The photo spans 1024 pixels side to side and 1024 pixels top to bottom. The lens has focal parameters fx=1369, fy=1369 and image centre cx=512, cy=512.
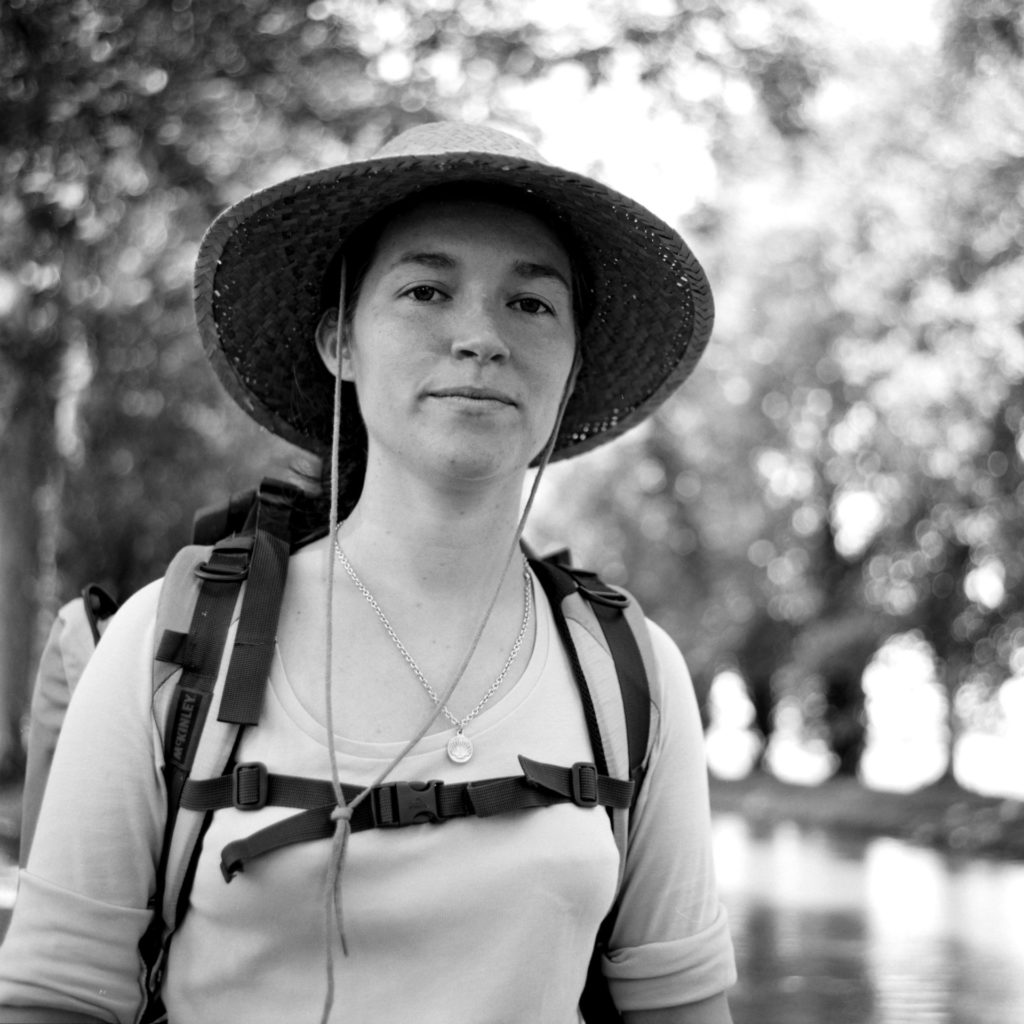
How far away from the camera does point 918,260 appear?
13375 millimetres

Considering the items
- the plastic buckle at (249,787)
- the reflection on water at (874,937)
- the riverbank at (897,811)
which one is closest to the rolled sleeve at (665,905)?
the plastic buckle at (249,787)

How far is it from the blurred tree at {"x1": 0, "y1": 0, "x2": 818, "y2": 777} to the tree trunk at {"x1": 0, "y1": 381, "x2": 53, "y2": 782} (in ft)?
0.06

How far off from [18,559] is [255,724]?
34.4ft

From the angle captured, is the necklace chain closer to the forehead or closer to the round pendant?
the round pendant

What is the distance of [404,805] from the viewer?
1.84 m

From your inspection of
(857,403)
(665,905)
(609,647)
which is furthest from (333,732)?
(857,403)

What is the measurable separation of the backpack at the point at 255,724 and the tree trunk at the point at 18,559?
31.6 ft

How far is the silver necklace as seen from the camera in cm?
195

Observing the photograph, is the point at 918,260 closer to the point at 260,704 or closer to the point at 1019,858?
the point at 1019,858

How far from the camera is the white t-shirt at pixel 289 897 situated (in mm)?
1798

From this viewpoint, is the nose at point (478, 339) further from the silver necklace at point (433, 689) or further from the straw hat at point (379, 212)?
the silver necklace at point (433, 689)

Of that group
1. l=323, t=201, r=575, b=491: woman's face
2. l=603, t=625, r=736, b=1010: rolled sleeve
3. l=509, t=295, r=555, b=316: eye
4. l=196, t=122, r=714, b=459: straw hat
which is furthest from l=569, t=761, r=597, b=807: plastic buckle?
l=196, t=122, r=714, b=459: straw hat

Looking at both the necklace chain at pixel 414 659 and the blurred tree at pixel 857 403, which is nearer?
the necklace chain at pixel 414 659

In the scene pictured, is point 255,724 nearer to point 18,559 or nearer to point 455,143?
point 455,143
